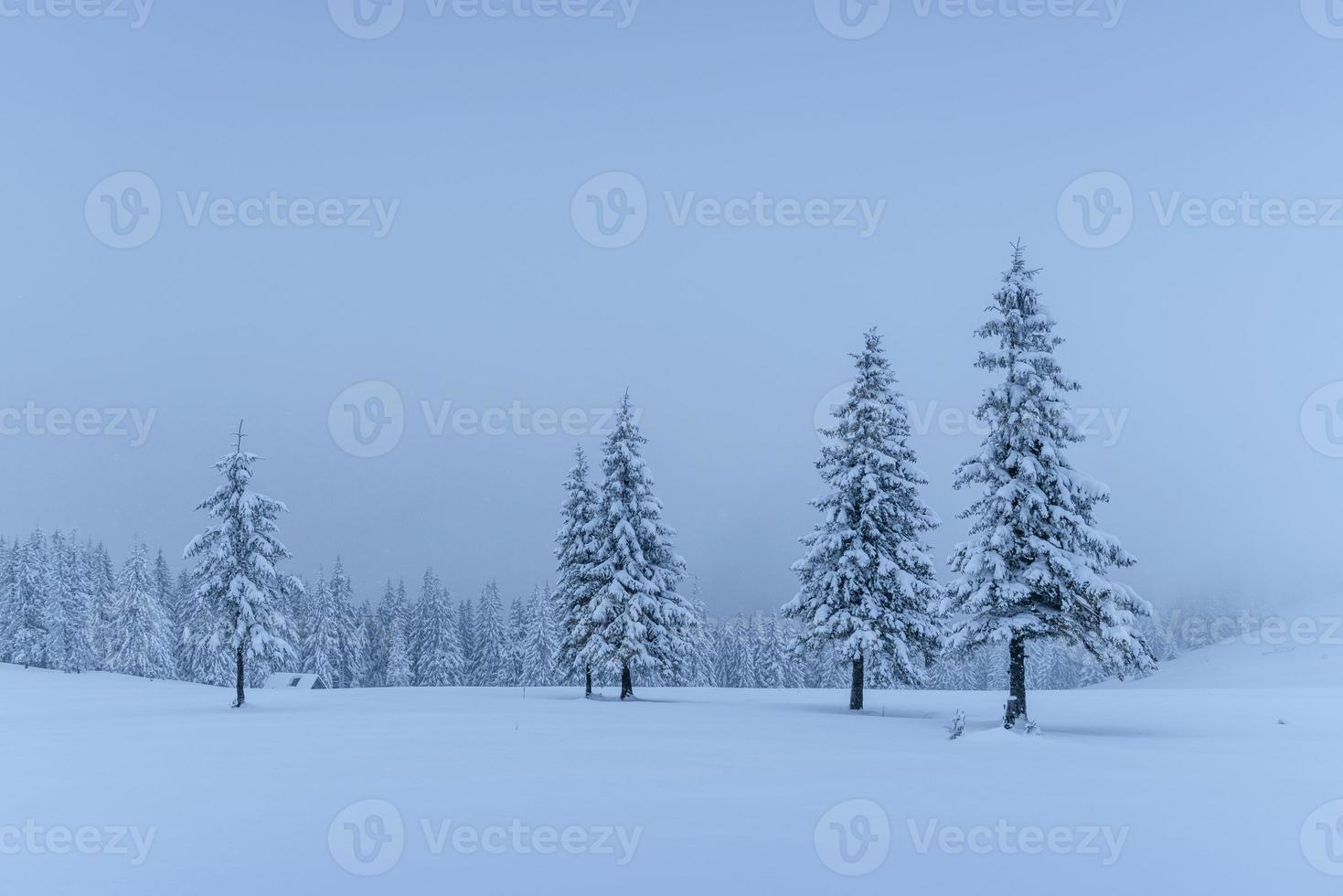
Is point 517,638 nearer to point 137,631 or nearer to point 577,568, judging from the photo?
point 137,631

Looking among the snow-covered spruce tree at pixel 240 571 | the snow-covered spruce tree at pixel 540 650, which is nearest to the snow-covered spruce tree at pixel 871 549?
the snow-covered spruce tree at pixel 240 571

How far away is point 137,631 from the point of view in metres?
65.2

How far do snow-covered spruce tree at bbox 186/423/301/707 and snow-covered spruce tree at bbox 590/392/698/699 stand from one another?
13.0 meters

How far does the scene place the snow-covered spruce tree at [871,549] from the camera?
27484mm

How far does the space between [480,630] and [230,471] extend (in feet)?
183

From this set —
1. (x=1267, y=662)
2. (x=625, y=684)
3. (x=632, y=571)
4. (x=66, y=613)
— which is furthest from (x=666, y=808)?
(x=66, y=613)

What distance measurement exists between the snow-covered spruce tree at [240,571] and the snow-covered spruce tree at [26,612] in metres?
47.9

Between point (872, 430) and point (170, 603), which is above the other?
point (872, 430)

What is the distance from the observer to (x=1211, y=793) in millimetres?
13609

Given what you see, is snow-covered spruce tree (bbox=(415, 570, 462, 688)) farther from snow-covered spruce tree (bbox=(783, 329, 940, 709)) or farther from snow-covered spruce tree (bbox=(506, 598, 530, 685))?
snow-covered spruce tree (bbox=(783, 329, 940, 709))

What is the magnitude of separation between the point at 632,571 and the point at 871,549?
11230 mm

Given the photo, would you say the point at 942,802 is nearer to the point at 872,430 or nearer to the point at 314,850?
the point at 314,850

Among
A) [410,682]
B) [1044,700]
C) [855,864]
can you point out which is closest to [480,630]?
[410,682]

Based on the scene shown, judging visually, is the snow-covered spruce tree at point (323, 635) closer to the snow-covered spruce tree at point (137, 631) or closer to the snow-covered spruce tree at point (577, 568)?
the snow-covered spruce tree at point (137, 631)
